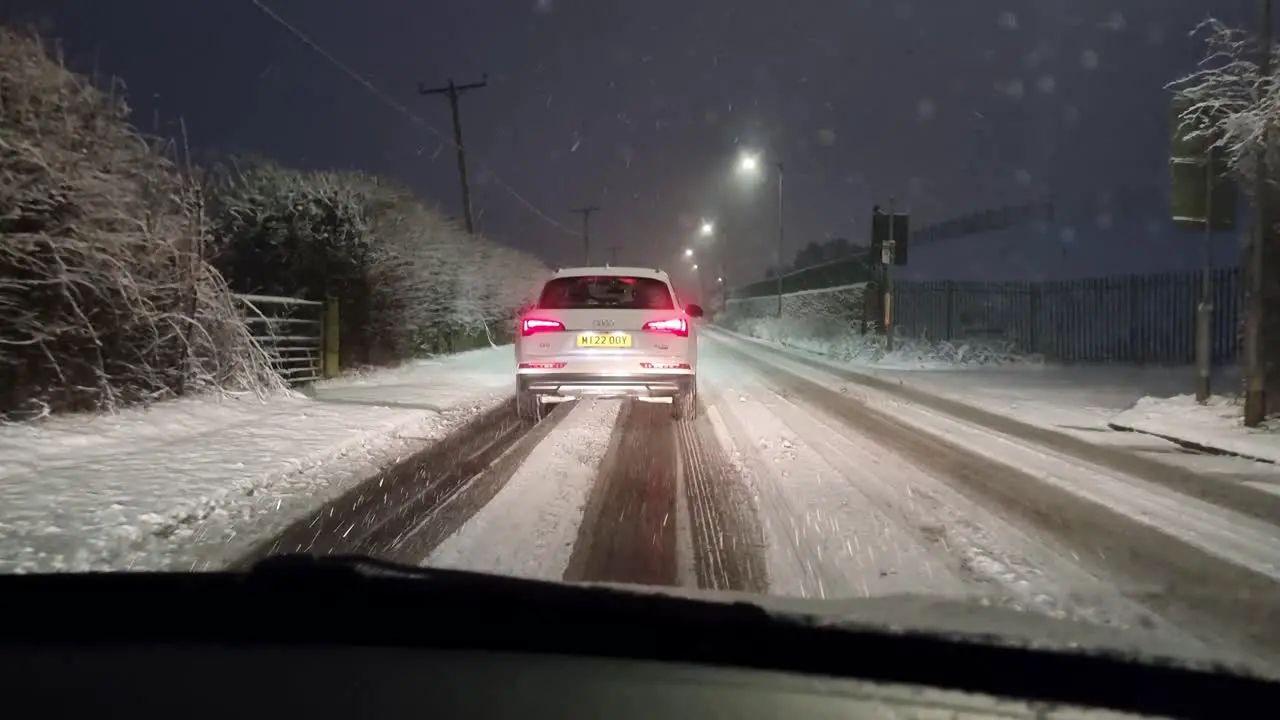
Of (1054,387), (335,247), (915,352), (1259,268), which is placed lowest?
(1054,387)

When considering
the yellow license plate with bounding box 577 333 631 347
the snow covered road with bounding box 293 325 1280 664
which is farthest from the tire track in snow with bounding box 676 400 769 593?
the yellow license plate with bounding box 577 333 631 347

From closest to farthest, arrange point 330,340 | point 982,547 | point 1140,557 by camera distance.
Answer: point 1140,557
point 982,547
point 330,340

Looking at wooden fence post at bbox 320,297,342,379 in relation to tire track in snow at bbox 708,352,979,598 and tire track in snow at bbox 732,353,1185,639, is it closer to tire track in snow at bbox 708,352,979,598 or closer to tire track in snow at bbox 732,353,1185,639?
tire track in snow at bbox 708,352,979,598

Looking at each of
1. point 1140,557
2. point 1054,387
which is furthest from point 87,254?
point 1054,387

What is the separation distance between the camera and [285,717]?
7.26 feet

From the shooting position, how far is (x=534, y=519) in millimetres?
6555

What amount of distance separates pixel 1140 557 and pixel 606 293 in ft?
22.9

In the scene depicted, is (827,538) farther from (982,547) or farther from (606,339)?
(606,339)

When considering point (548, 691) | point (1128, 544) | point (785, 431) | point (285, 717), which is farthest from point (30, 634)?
point (785, 431)

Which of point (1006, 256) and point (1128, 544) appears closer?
point (1128, 544)

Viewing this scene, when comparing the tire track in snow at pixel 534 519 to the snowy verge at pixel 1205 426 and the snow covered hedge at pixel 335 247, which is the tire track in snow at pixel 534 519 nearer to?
the snowy verge at pixel 1205 426

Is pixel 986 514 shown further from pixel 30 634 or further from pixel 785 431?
pixel 30 634

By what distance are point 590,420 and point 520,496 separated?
5142 millimetres

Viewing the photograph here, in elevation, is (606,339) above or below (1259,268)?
below
